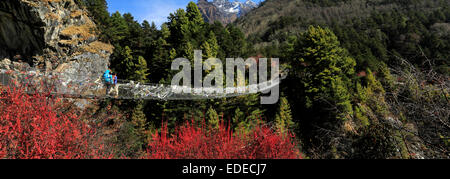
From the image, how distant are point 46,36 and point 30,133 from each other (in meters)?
10.4

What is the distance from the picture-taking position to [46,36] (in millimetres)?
13859

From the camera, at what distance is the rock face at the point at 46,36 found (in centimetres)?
1290

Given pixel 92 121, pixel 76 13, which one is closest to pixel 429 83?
pixel 92 121

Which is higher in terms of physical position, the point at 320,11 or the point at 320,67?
the point at 320,11

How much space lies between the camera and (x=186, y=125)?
16.0 m

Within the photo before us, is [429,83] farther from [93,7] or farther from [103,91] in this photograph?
[93,7]

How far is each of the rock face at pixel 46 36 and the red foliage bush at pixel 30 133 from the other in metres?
7.39

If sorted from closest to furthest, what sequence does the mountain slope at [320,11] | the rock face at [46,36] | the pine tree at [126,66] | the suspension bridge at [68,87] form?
1. the suspension bridge at [68,87]
2. the rock face at [46,36]
3. the pine tree at [126,66]
4. the mountain slope at [320,11]

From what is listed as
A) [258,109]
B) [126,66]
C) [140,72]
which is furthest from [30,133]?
[258,109]

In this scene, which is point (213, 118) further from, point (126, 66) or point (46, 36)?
point (46, 36)

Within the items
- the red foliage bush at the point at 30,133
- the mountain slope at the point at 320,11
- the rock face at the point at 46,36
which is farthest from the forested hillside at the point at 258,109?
the mountain slope at the point at 320,11

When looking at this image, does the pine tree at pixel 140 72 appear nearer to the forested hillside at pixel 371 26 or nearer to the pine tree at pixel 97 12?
the pine tree at pixel 97 12

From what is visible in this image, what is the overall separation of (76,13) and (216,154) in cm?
1580

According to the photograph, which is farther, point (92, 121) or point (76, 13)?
point (76, 13)
